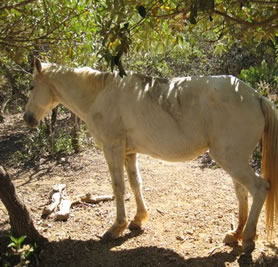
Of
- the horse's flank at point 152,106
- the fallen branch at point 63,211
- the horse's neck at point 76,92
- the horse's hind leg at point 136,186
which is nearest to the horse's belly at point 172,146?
the horse's flank at point 152,106

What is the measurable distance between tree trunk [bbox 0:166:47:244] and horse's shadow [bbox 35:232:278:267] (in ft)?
0.79

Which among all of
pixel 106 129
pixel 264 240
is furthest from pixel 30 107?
pixel 264 240

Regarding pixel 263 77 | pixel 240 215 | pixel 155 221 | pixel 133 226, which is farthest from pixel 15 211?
pixel 263 77

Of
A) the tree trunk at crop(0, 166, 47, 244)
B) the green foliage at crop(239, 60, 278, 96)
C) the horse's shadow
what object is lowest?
the horse's shadow

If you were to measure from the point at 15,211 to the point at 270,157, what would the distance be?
2.63m

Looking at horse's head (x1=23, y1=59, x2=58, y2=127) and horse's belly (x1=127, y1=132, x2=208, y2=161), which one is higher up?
horse's head (x1=23, y1=59, x2=58, y2=127)

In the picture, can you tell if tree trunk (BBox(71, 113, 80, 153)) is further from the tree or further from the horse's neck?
the horse's neck

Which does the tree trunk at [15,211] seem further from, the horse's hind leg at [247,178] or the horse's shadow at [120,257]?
the horse's hind leg at [247,178]

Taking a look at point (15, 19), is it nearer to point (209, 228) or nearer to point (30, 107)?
point (30, 107)

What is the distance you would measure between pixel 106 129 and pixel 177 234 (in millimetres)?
1469

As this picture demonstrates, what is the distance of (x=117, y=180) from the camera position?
4.21 meters

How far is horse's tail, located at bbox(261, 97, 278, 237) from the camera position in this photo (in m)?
3.51

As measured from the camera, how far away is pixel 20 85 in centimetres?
1069

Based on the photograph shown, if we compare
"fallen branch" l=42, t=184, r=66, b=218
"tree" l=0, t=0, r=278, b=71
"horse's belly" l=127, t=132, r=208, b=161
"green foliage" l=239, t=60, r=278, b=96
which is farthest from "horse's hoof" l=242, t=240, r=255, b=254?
"green foliage" l=239, t=60, r=278, b=96
